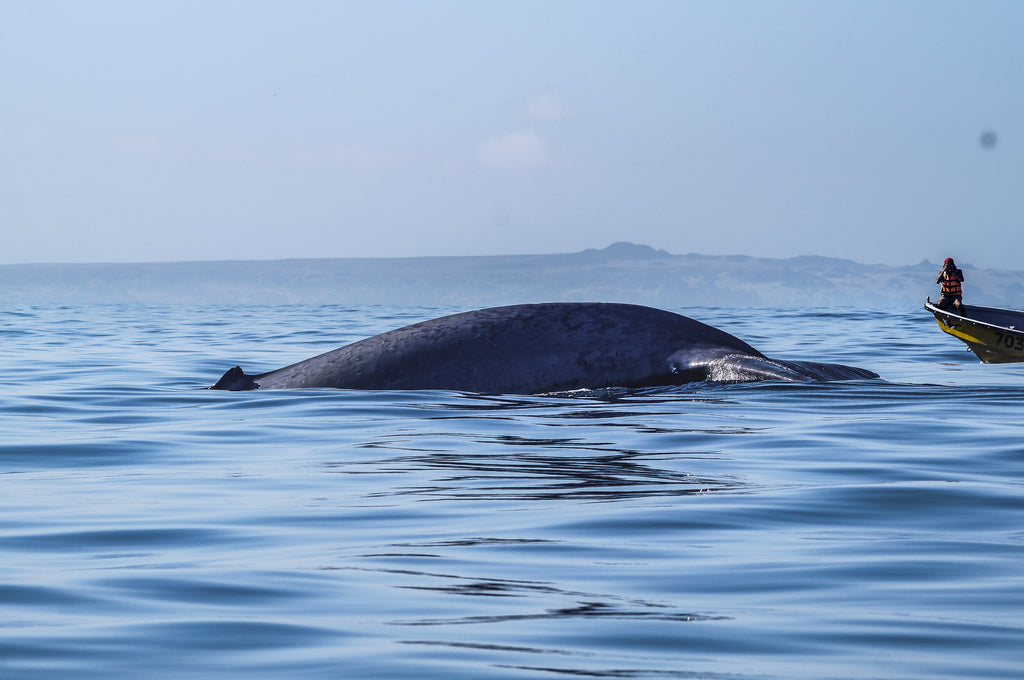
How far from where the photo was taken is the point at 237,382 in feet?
36.4

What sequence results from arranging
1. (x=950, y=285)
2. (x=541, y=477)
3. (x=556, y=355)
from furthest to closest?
(x=950, y=285)
(x=556, y=355)
(x=541, y=477)

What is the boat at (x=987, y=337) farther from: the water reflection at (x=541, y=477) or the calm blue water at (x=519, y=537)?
the water reflection at (x=541, y=477)

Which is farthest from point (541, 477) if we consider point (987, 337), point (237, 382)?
point (987, 337)

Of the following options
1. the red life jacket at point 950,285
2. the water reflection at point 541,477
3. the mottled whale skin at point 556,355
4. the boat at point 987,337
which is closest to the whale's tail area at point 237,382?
the mottled whale skin at point 556,355

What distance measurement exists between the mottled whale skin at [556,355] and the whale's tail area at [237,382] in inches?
45.2

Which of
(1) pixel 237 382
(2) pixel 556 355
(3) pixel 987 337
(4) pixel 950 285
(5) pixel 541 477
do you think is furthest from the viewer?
(4) pixel 950 285

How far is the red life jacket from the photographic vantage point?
20.5 metres

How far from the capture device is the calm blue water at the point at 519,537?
10.3ft

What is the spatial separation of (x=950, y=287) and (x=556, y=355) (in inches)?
510

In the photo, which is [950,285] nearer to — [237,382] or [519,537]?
[237,382]

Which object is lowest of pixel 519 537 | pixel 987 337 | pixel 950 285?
pixel 519 537

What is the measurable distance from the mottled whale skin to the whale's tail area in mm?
1148

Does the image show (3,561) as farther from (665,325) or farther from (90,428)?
(665,325)

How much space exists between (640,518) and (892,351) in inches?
617
